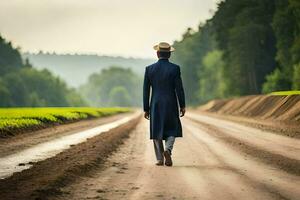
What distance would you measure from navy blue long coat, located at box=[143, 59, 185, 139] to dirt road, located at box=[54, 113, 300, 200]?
0.76 meters

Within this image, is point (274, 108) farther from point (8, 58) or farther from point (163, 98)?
point (8, 58)

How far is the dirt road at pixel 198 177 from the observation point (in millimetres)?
7027

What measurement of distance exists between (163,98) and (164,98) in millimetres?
22

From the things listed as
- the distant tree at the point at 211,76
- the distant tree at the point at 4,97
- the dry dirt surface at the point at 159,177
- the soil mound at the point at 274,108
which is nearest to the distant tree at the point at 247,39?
the soil mound at the point at 274,108

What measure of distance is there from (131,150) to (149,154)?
134 cm

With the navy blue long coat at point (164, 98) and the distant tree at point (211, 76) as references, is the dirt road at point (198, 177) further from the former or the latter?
the distant tree at point (211, 76)

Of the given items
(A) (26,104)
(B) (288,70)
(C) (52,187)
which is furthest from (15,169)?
(A) (26,104)

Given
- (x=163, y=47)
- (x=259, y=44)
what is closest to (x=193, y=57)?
(x=259, y=44)

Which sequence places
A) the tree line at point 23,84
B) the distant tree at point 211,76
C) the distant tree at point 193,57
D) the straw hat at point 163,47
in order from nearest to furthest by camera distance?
1. the straw hat at point 163,47
2. the distant tree at point 211,76
3. the tree line at point 23,84
4. the distant tree at point 193,57

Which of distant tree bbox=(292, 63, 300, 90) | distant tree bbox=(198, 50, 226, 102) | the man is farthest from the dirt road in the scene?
distant tree bbox=(198, 50, 226, 102)

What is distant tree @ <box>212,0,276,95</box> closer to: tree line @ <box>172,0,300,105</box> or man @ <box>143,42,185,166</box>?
tree line @ <box>172,0,300,105</box>

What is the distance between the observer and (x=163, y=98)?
1126 centimetres

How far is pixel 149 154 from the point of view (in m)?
13.2

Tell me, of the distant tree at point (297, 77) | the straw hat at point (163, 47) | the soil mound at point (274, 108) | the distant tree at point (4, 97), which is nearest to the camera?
the straw hat at point (163, 47)
